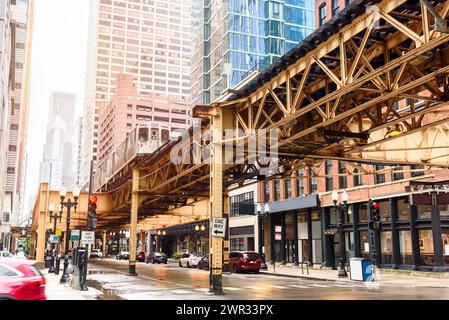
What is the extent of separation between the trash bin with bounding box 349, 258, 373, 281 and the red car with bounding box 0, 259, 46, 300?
60.4 ft

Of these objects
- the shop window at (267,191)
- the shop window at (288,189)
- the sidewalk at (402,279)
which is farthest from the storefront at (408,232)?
the shop window at (267,191)

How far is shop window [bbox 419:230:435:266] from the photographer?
3097 cm

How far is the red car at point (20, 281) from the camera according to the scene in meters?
11.5

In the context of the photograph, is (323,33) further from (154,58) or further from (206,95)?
(154,58)

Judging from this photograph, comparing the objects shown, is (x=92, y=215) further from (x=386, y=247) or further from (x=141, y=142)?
(x=386, y=247)

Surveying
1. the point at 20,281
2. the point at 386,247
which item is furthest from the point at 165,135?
the point at 20,281

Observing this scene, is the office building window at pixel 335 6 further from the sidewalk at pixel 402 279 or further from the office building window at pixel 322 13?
the sidewalk at pixel 402 279

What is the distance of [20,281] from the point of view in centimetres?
1179

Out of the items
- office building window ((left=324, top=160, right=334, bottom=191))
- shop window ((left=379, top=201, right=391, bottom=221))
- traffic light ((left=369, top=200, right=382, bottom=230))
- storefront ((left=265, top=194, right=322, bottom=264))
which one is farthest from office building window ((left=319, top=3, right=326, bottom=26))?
traffic light ((left=369, top=200, right=382, bottom=230))

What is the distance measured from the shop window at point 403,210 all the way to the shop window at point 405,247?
0.91 m

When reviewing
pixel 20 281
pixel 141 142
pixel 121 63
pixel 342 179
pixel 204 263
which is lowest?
pixel 204 263

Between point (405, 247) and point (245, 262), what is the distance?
37.2 feet

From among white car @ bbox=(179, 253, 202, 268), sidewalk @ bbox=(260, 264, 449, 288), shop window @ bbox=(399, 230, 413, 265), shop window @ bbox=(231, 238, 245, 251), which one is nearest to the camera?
sidewalk @ bbox=(260, 264, 449, 288)

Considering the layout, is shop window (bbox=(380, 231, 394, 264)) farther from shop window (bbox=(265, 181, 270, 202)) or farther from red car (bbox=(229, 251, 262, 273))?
shop window (bbox=(265, 181, 270, 202))
